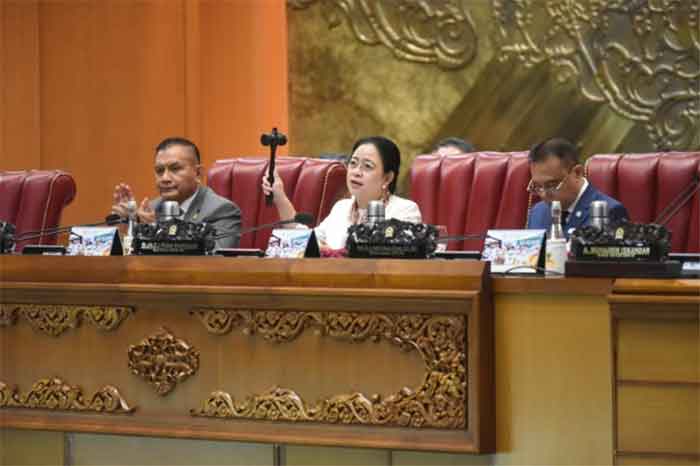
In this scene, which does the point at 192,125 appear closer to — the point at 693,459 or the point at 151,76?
the point at 151,76

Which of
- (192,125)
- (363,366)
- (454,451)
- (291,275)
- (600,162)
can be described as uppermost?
(192,125)

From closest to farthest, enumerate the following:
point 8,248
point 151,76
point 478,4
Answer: point 8,248
point 478,4
point 151,76

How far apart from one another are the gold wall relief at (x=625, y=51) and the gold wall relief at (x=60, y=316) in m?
3.15

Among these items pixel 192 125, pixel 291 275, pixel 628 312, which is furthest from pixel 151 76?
pixel 628 312

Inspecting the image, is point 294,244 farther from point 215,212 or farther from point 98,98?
point 98,98

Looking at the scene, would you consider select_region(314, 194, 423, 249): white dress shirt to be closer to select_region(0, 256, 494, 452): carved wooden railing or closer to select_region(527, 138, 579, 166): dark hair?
select_region(527, 138, 579, 166): dark hair

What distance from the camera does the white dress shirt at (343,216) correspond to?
364 cm

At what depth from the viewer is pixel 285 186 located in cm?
397

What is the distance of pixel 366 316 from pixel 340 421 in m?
0.23

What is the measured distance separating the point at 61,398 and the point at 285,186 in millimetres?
1462

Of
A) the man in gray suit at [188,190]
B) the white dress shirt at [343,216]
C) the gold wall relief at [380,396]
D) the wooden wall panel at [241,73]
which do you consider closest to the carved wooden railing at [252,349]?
the gold wall relief at [380,396]

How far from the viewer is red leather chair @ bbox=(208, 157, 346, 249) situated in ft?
13.0

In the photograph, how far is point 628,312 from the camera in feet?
7.30

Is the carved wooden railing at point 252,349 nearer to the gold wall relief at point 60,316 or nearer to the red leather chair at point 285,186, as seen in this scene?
the gold wall relief at point 60,316
